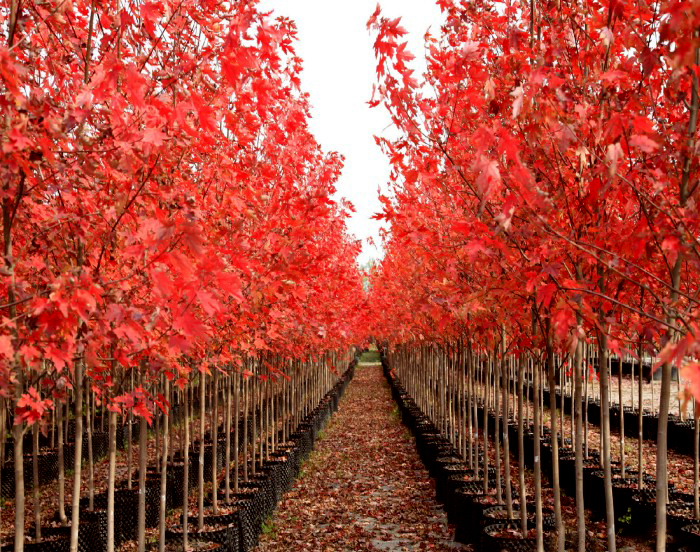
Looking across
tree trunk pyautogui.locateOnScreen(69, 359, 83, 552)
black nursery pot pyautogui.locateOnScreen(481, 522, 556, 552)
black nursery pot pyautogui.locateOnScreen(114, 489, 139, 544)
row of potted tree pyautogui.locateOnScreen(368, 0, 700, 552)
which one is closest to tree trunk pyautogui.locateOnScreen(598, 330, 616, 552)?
row of potted tree pyautogui.locateOnScreen(368, 0, 700, 552)

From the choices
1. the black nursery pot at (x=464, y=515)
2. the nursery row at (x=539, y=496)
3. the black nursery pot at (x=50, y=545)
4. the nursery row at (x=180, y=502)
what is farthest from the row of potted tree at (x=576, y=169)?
the black nursery pot at (x=50, y=545)

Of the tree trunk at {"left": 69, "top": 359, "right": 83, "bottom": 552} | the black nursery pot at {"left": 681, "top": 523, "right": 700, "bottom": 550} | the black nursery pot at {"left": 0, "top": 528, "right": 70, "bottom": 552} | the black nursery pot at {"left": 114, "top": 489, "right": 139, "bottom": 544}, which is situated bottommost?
the black nursery pot at {"left": 114, "top": 489, "right": 139, "bottom": 544}

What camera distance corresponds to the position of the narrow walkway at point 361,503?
8125mm

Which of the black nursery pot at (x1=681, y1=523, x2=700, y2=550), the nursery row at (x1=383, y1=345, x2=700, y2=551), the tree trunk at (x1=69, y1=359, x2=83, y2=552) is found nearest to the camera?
the tree trunk at (x1=69, y1=359, x2=83, y2=552)

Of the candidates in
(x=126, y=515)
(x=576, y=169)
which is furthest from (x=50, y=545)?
(x=576, y=169)

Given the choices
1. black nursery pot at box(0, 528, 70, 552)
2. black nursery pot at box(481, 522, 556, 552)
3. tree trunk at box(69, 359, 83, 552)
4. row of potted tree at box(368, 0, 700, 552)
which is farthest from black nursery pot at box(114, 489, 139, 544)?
row of potted tree at box(368, 0, 700, 552)

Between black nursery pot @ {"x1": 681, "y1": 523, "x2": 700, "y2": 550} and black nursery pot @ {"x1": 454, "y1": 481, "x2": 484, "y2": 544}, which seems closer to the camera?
black nursery pot @ {"x1": 681, "y1": 523, "x2": 700, "y2": 550}

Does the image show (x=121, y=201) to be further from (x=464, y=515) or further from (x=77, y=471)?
(x=464, y=515)

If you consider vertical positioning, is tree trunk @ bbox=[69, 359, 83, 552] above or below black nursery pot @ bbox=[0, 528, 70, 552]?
above

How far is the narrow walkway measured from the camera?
812 centimetres

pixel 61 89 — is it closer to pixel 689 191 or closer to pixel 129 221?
pixel 129 221

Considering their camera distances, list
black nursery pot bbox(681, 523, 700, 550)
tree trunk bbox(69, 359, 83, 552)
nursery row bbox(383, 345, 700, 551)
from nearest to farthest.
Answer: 1. tree trunk bbox(69, 359, 83, 552)
2. black nursery pot bbox(681, 523, 700, 550)
3. nursery row bbox(383, 345, 700, 551)

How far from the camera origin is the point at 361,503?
10211 mm

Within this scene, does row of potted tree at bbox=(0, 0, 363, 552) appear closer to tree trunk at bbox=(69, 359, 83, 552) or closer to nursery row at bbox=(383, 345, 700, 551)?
tree trunk at bbox=(69, 359, 83, 552)
